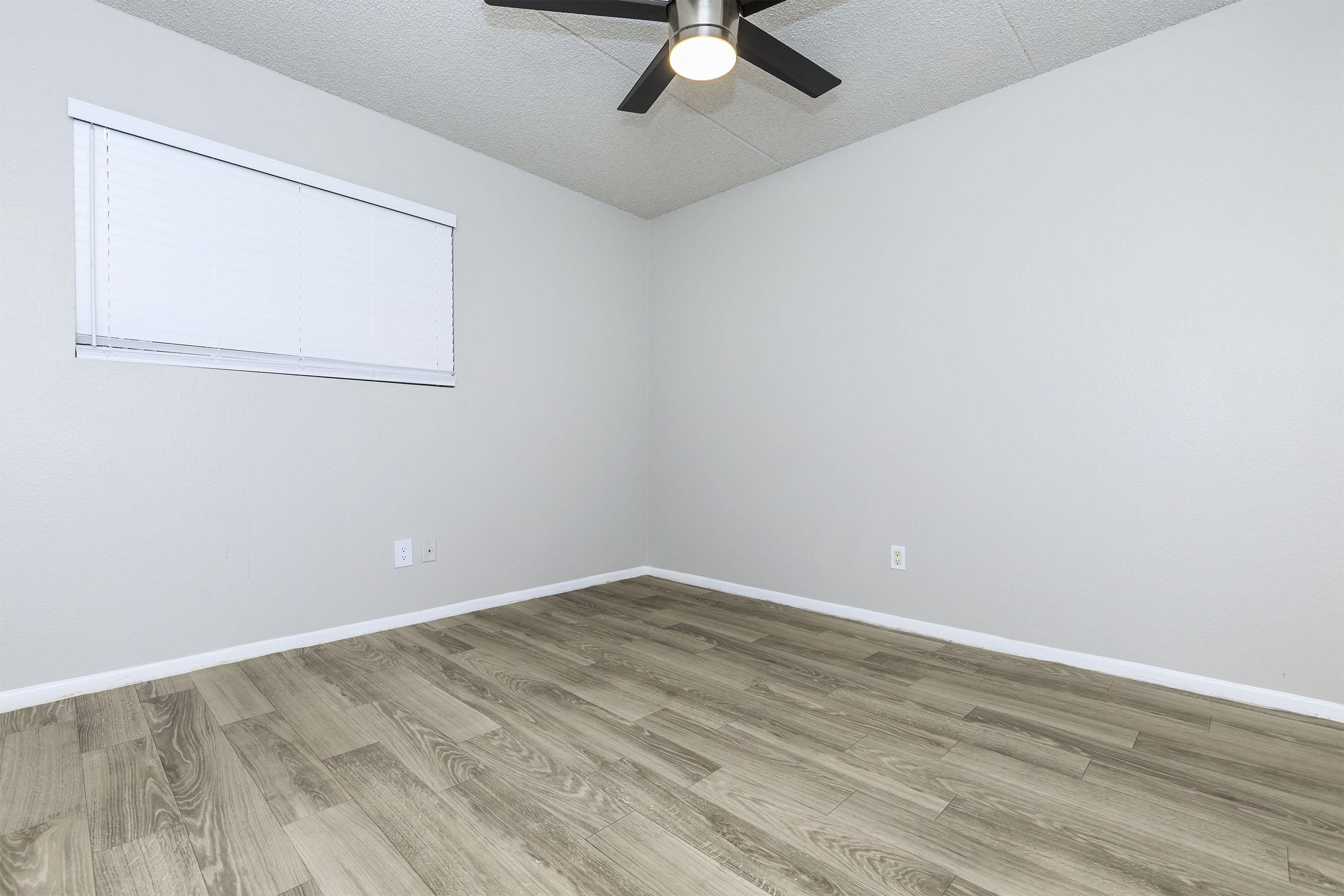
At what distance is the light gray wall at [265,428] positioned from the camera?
198 cm

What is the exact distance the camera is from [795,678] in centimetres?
225

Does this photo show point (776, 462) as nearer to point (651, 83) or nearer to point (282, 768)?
point (651, 83)

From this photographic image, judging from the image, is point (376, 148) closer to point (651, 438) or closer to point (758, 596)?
point (651, 438)

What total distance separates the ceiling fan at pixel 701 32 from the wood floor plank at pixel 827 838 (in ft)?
6.48

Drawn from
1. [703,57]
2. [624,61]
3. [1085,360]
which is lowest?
[1085,360]

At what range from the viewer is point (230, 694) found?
206cm

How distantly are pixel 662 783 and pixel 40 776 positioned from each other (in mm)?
1567

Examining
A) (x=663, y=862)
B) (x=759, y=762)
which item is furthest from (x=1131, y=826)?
(x=663, y=862)

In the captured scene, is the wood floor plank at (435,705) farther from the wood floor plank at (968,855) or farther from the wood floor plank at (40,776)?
the wood floor plank at (968,855)

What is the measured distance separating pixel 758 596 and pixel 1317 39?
9.93 ft

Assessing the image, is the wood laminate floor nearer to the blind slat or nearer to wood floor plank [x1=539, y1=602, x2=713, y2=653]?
wood floor plank [x1=539, y1=602, x2=713, y2=653]

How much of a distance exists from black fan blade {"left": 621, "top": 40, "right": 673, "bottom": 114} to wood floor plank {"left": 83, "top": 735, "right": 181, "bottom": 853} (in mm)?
2339

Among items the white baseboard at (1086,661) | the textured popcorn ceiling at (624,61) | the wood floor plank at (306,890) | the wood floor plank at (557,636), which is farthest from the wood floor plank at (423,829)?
the textured popcorn ceiling at (624,61)

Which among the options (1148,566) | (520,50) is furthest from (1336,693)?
(520,50)
